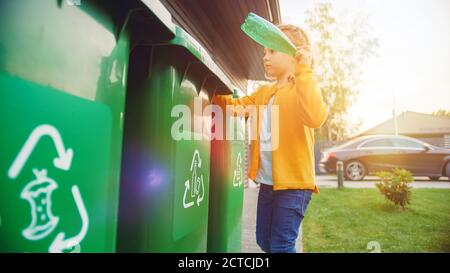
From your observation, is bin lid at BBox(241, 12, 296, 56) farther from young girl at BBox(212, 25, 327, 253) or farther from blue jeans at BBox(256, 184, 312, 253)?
blue jeans at BBox(256, 184, 312, 253)

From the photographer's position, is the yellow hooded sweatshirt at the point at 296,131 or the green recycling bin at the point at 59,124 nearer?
the green recycling bin at the point at 59,124

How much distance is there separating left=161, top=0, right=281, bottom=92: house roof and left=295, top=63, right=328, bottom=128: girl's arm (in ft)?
5.57

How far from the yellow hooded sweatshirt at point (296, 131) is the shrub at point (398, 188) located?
4562mm

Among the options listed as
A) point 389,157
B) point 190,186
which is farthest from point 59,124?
point 389,157

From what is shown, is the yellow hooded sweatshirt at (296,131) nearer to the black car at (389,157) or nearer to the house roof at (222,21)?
the house roof at (222,21)

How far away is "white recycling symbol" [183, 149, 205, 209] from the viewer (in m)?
1.59

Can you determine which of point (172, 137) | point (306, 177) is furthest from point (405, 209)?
point (172, 137)

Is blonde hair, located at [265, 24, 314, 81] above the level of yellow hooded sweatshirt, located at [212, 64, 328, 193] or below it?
A: above

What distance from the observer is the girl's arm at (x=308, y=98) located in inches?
Result: 70.7

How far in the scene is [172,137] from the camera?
1.45 m

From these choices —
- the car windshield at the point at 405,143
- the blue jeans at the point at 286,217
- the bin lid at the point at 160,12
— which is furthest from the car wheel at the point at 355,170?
the bin lid at the point at 160,12

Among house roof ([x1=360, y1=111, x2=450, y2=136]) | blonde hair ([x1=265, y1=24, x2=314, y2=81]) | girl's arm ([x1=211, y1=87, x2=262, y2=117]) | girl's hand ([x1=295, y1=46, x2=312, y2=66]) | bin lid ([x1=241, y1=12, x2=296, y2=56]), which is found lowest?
girl's arm ([x1=211, y1=87, x2=262, y2=117])

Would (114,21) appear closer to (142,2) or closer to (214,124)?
(142,2)

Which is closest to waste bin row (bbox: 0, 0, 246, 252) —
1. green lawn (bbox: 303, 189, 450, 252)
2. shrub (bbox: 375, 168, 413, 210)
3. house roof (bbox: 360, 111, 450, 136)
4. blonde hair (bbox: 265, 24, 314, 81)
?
blonde hair (bbox: 265, 24, 314, 81)
